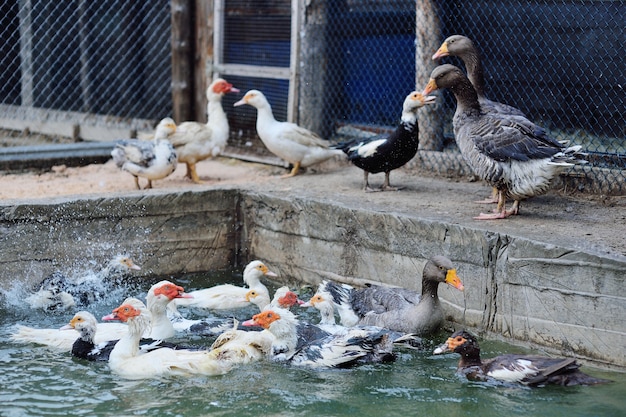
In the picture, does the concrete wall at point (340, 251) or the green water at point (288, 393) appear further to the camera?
the concrete wall at point (340, 251)

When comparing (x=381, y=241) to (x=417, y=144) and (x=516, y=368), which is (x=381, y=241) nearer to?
(x=417, y=144)

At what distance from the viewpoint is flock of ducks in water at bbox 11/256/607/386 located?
20.9ft

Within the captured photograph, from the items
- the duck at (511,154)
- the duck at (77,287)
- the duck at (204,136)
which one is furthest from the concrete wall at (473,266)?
the duck at (77,287)

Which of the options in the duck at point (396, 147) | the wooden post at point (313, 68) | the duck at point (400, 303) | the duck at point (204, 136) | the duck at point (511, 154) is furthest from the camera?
the wooden post at point (313, 68)

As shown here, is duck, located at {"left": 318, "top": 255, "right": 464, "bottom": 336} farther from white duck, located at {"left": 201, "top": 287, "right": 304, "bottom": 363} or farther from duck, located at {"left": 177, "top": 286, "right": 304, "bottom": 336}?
white duck, located at {"left": 201, "top": 287, "right": 304, "bottom": 363}

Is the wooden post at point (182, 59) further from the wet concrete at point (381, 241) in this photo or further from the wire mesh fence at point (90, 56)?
the wet concrete at point (381, 241)

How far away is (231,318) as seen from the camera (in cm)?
767

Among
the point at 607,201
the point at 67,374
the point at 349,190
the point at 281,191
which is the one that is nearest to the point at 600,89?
the point at 607,201

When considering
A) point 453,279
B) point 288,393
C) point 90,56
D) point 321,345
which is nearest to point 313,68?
point 90,56

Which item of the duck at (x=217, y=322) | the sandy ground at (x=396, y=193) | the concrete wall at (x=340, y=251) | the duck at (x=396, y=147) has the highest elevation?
the duck at (x=396, y=147)

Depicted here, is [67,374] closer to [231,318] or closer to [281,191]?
[231,318]

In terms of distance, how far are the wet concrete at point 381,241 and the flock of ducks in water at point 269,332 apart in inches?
14.8

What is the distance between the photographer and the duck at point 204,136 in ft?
32.9

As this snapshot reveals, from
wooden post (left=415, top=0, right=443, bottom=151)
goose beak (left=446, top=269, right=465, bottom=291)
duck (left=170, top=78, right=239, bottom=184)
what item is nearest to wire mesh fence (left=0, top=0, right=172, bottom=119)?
duck (left=170, top=78, right=239, bottom=184)
